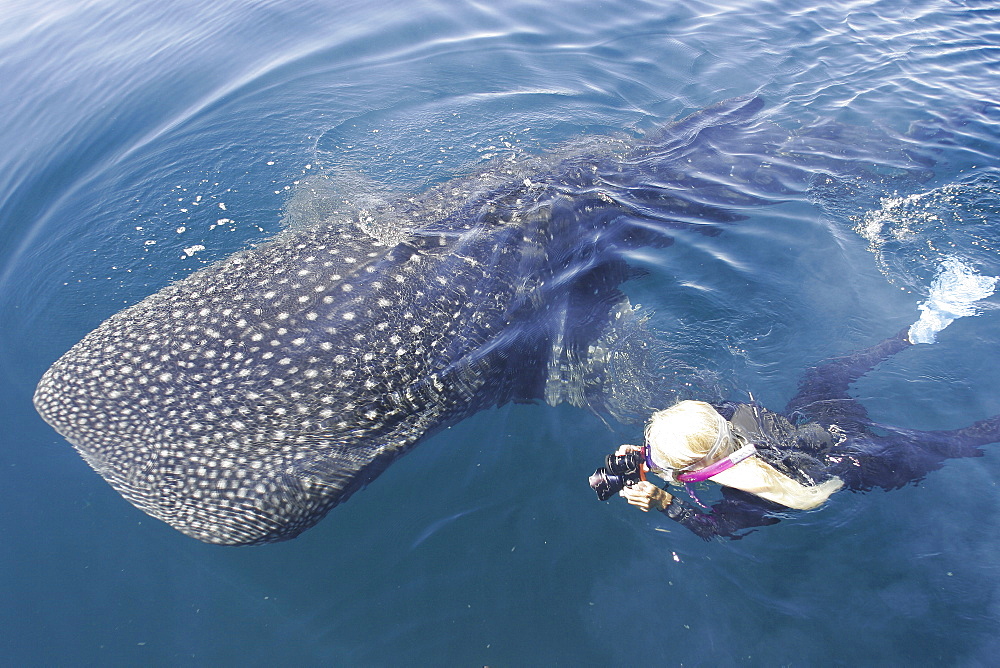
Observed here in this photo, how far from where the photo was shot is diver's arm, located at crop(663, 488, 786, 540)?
14.0 feet

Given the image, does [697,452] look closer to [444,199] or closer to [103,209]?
[444,199]

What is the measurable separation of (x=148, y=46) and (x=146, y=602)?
12855 millimetres

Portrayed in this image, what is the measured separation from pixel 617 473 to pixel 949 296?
208 inches

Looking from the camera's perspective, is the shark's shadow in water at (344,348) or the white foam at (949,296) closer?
the shark's shadow in water at (344,348)

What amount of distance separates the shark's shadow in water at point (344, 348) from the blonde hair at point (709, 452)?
1915 millimetres

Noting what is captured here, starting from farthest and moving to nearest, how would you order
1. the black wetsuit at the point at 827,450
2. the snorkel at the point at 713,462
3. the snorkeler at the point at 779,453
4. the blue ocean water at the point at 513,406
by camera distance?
the blue ocean water at the point at 513,406, the black wetsuit at the point at 827,450, the snorkeler at the point at 779,453, the snorkel at the point at 713,462

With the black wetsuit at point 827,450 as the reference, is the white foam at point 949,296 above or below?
below

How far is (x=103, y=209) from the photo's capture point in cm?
833

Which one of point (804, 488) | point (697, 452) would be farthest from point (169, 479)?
point (804, 488)

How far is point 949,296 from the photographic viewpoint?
661 cm

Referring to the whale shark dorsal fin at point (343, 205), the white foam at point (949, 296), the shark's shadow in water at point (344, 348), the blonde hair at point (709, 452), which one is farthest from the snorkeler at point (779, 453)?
the whale shark dorsal fin at point (343, 205)

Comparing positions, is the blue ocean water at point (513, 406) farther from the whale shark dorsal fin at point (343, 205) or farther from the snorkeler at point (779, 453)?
the snorkeler at point (779, 453)

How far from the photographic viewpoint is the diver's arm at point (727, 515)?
4.28m

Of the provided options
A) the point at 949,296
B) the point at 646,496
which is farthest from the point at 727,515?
the point at 949,296
